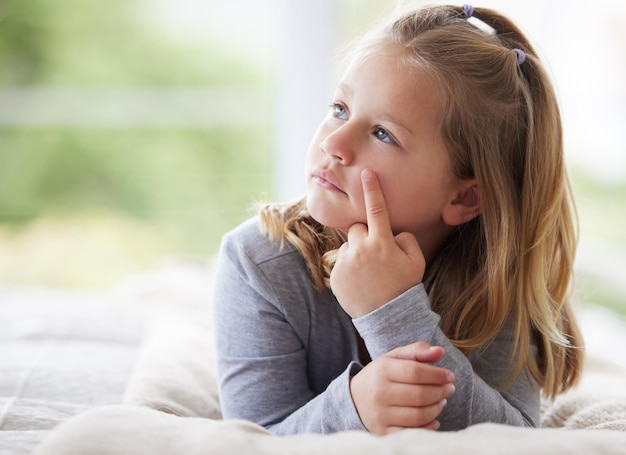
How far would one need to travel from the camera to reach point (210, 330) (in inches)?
60.4

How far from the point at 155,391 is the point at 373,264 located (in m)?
0.39

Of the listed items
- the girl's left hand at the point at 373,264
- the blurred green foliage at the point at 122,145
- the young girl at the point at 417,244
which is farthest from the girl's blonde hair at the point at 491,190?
the blurred green foliage at the point at 122,145

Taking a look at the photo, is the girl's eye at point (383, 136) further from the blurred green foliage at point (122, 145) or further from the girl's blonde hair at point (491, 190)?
the blurred green foliage at point (122, 145)

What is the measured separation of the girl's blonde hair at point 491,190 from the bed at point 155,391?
0.18m

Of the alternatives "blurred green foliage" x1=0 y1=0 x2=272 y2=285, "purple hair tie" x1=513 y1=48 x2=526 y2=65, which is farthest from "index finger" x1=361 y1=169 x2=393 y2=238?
"blurred green foliage" x1=0 y1=0 x2=272 y2=285

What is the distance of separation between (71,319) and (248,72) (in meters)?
3.49

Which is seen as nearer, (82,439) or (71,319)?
(82,439)

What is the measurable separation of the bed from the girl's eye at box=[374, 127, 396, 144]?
0.40 metres

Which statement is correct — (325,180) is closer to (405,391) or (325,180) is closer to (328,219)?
(328,219)

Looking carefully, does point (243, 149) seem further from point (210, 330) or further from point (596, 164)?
point (210, 330)

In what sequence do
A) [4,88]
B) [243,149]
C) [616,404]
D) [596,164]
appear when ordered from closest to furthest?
[616,404]
[596,164]
[4,88]
[243,149]

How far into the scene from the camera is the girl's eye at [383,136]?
3.33 ft

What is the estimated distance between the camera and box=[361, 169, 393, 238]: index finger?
99 cm

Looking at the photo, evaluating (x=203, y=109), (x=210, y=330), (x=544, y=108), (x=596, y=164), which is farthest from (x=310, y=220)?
(x=203, y=109)
